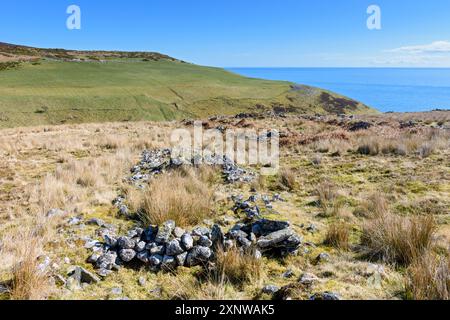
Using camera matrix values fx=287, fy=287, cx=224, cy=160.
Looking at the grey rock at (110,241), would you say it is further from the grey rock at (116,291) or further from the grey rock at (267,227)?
the grey rock at (267,227)

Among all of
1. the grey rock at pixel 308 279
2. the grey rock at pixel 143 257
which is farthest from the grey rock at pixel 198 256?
the grey rock at pixel 308 279

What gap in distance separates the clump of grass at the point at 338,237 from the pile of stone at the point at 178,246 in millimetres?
690

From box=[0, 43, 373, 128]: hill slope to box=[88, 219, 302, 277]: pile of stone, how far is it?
41492mm

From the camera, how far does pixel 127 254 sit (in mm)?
4348

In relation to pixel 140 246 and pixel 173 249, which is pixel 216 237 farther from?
pixel 140 246

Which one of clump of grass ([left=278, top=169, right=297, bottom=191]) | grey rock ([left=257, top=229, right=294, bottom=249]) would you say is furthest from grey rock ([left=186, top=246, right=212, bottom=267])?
clump of grass ([left=278, top=169, right=297, bottom=191])

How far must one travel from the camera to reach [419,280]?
3.23 m

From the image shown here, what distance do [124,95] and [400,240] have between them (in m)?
57.9

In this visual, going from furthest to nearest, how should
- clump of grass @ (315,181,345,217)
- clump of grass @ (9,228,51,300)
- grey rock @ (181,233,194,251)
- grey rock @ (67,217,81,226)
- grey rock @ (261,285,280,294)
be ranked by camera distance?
clump of grass @ (315,181,345,217) < grey rock @ (67,217,81,226) < grey rock @ (181,233,194,251) < grey rock @ (261,285,280,294) < clump of grass @ (9,228,51,300)

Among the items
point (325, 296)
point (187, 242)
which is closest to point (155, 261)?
point (187, 242)

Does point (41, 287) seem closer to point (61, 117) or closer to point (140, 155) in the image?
point (140, 155)

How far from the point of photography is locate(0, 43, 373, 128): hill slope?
146 feet

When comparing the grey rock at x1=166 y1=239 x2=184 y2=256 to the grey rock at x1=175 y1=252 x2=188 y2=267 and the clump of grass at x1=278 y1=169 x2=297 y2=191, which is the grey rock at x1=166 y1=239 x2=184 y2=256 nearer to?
the grey rock at x1=175 y1=252 x2=188 y2=267

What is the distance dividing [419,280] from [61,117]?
47.8 metres
